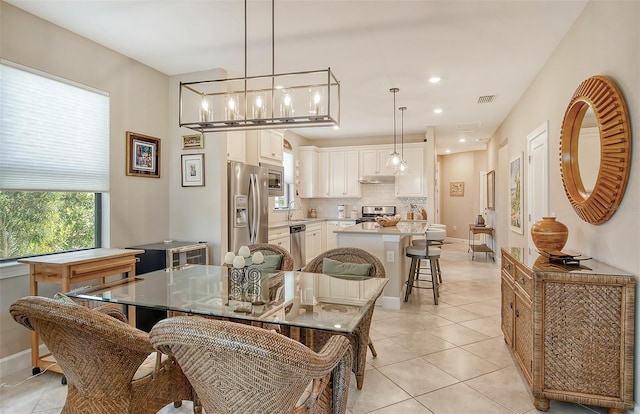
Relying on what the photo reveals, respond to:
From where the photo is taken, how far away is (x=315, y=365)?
44.6 inches

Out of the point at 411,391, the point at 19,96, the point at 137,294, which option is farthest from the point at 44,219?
the point at 411,391

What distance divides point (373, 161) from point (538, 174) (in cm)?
393

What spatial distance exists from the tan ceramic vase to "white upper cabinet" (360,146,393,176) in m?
5.04

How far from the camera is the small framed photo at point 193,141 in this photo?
411cm

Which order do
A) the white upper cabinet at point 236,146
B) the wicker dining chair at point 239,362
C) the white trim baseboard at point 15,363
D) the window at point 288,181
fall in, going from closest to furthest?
the wicker dining chair at point 239,362
the white trim baseboard at point 15,363
the white upper cabinet at point 236,146
the window at point 288,181

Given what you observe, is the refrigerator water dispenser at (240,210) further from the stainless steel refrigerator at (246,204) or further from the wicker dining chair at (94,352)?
the wicker dining chair at (94,352)

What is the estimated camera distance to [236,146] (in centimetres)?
457

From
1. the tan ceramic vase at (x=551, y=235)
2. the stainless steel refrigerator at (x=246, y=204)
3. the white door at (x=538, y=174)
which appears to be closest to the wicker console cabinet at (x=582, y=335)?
the tan ceramic vase at (x=551, y=235)

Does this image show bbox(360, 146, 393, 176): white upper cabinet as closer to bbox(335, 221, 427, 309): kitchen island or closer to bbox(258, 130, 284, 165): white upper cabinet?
bbox(258, 130, 284, 165): white upper cabinet

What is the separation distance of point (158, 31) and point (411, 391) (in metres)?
3.52

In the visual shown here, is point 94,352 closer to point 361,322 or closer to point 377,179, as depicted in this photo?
Answer: point 361,322

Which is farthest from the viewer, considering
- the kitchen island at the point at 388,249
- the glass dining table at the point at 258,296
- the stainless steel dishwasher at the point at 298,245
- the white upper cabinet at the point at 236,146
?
the stainless steel dishwasher at the point at 298,245

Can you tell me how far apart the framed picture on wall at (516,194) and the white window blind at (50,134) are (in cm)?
510

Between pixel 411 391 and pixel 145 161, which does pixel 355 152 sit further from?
pixel 411 391
